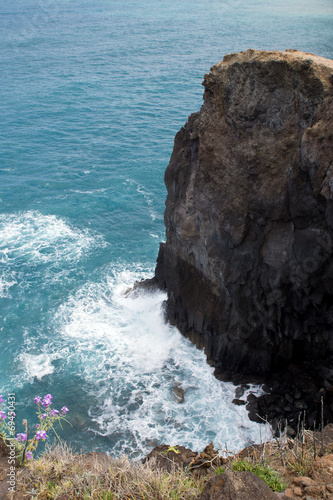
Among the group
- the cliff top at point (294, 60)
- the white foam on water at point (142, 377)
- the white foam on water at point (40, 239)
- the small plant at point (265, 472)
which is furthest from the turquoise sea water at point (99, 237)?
the cliff top at point (294, 60)

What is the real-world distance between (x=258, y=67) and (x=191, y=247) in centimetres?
1295

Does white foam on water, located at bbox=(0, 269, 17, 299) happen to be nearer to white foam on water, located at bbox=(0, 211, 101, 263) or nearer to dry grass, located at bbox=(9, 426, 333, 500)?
white foam on water, located at bbox=(0, 211, 101, 263)

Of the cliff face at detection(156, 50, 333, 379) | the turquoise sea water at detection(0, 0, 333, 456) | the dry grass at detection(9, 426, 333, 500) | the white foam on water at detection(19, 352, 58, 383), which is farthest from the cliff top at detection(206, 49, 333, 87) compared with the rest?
the white foam on water at detection(19, 352, 58, 383)

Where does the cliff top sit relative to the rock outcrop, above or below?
above

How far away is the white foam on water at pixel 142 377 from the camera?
2784 cm

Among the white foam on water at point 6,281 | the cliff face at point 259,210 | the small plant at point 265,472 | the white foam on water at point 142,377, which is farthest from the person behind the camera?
the white foam on water at point 6,281

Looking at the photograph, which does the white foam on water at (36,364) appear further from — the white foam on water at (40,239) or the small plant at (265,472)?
the small plant at (265,472)

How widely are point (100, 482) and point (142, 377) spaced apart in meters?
18.8

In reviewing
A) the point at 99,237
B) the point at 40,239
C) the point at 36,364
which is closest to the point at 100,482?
the point at 36,364

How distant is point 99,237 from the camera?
158 ft

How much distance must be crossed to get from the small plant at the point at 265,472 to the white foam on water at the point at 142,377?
43.3ft

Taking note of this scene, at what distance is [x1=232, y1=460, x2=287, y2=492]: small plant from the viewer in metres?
12.4

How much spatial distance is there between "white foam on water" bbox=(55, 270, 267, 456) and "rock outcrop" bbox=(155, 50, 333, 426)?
8.47ft

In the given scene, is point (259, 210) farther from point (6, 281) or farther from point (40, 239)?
point (40, 239)
